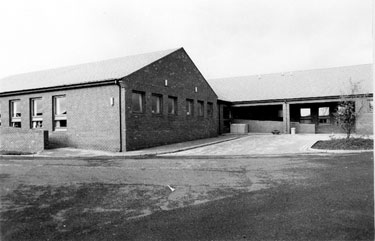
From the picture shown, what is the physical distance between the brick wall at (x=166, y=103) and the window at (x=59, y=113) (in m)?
4.72

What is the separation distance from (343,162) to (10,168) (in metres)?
11.3

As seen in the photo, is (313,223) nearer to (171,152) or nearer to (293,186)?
(293,186)

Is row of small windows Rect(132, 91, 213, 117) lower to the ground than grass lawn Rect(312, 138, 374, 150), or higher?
higher

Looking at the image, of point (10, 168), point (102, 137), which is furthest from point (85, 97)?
point (10, 168)

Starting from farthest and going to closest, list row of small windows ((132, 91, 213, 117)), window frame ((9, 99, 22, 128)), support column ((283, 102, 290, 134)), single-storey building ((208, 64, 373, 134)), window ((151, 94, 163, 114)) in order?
support column ((283, 102, 290, 134)) < single-storey building ((208, 64, 373, 134)) < window frame ((9, 99, 22, 128)) < window ((151, 94, 163, 114)) < row of small windows ((132, 91, 213, 117))

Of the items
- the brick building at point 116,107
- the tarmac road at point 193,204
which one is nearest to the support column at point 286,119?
the brick building at point 116,107

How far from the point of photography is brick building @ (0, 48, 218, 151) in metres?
16.6

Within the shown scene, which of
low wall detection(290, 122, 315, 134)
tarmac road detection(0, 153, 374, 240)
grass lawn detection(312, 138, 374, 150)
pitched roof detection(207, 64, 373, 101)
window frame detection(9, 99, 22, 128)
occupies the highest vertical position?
pitched roof detection(207, 64, 373, 101)

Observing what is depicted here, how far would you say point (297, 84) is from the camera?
30562 mm

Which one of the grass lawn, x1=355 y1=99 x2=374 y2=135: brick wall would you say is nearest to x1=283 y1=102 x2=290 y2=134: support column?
x1=355 y1=99 x2=374 y2=135: brick wall

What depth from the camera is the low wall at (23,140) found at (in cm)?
1766

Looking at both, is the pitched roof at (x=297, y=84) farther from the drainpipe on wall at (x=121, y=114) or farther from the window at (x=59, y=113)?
the window at (x=59, y=113)

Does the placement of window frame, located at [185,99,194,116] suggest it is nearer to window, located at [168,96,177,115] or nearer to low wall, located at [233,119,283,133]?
window, located at [168,96,177,115]

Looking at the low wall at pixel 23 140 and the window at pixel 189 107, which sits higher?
the window at pixel 189 107
